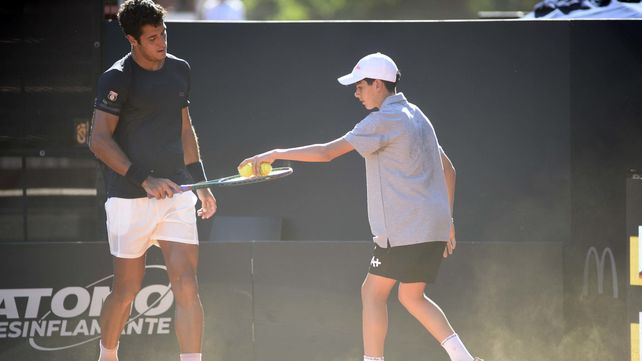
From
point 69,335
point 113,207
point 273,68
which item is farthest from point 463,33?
point 69,335

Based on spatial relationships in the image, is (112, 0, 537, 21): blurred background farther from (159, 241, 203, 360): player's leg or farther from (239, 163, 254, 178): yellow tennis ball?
(159, 241, 203, 360): player's leg

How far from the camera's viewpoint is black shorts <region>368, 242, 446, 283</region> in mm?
6480

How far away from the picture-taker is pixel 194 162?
262 inches

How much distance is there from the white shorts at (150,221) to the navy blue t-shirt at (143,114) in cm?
6

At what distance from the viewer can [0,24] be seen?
24.2 ft

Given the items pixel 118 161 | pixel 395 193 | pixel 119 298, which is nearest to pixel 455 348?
pixel 395 193

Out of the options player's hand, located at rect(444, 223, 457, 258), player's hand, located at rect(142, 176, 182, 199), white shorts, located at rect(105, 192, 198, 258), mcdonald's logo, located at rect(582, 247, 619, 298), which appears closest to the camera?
player's hand, located at rect(142, 176, 182, 199)

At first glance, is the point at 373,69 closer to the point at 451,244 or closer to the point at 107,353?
the point at 451,244

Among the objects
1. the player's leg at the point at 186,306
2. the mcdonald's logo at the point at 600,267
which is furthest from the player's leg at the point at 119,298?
the mcdonald's logo at the point at 600,267


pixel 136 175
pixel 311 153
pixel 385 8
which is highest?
pixel 385 8

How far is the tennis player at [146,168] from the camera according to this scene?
20.4 feet

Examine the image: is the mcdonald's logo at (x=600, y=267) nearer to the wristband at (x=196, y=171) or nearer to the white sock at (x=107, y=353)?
the wristband at (x=196, y=171)

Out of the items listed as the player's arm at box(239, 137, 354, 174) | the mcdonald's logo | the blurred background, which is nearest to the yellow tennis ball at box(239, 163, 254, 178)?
the player's arm at box(239, 137, 354, 174)

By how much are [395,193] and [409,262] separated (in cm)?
38
